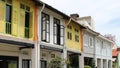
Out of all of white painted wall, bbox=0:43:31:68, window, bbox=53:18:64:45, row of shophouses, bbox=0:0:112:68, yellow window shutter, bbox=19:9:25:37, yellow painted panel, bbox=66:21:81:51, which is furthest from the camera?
yellow painted panel, bbox=66:21:81:51

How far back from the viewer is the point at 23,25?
1948 cm

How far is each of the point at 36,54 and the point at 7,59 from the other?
6.58ft

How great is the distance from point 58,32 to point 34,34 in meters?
5.51

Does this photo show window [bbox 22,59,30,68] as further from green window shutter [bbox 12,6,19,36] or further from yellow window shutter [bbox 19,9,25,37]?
green window shutter [bbox 12,6,19,36]

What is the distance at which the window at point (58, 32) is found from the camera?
25.0 m

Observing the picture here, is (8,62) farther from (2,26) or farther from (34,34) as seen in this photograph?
(2,26)

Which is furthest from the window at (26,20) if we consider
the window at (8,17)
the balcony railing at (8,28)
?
the balcony railing at (8,28)

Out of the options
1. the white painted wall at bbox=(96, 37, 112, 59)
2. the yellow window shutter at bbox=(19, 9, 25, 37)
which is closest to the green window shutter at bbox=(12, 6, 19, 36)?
the yellow window shutter at bbox=(19, 9, 25, 37)

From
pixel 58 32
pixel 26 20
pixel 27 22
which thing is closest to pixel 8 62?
pixel 27 22

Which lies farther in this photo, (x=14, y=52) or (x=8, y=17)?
(x=14, y=52)

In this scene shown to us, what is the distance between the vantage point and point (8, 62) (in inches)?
814

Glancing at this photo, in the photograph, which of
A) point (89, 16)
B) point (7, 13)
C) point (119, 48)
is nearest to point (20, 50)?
point (7, 13)

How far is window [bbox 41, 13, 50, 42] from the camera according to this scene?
72.9 feet

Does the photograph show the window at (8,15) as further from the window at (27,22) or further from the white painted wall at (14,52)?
the window at (27,22)
